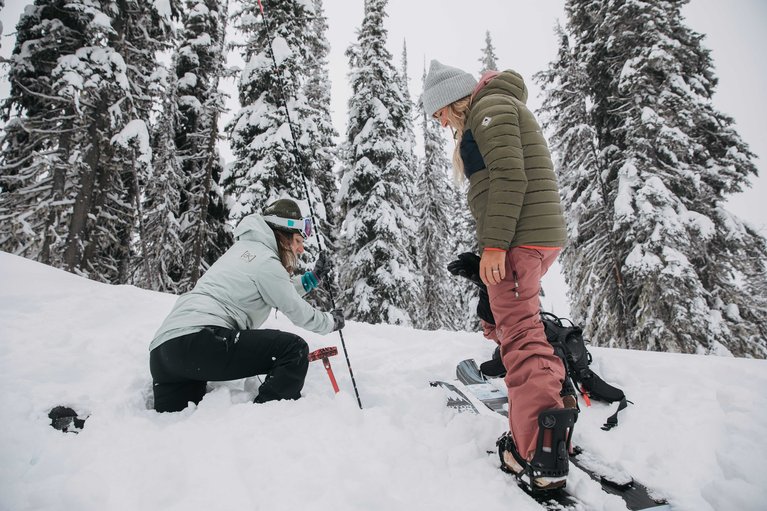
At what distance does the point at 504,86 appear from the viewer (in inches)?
95.8

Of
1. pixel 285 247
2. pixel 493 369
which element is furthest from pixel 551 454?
pixel 285 247

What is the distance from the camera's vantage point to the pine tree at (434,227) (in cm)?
2097

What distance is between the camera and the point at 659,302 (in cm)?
887

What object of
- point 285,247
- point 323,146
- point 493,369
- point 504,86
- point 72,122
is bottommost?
point 493,369

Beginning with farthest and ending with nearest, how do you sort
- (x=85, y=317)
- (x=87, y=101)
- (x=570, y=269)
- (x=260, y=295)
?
(x=570, y=269) < (x=87, y=101) < (x=85, y=317) < (x=260, y=295)

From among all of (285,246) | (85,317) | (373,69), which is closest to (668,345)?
(285,246)

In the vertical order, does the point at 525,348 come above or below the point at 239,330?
above

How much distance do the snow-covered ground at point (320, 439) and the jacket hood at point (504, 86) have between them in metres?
2.29

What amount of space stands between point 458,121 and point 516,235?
970 millimetres

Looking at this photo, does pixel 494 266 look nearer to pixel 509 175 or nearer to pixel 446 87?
pixel 509 175

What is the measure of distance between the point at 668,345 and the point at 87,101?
15949 mm

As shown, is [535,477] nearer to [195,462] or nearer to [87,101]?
[195,462]

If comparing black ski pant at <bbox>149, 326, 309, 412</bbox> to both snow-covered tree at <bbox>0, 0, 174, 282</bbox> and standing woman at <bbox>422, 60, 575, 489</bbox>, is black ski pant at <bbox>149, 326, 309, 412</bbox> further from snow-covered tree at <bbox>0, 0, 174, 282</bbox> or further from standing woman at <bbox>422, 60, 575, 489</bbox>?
snow-covered tree at <bbox>0, 0, 174, 282</bbox>

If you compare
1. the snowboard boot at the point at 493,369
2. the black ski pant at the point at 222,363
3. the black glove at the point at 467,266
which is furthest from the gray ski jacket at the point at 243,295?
the snowboard boot at the point at 493,369
